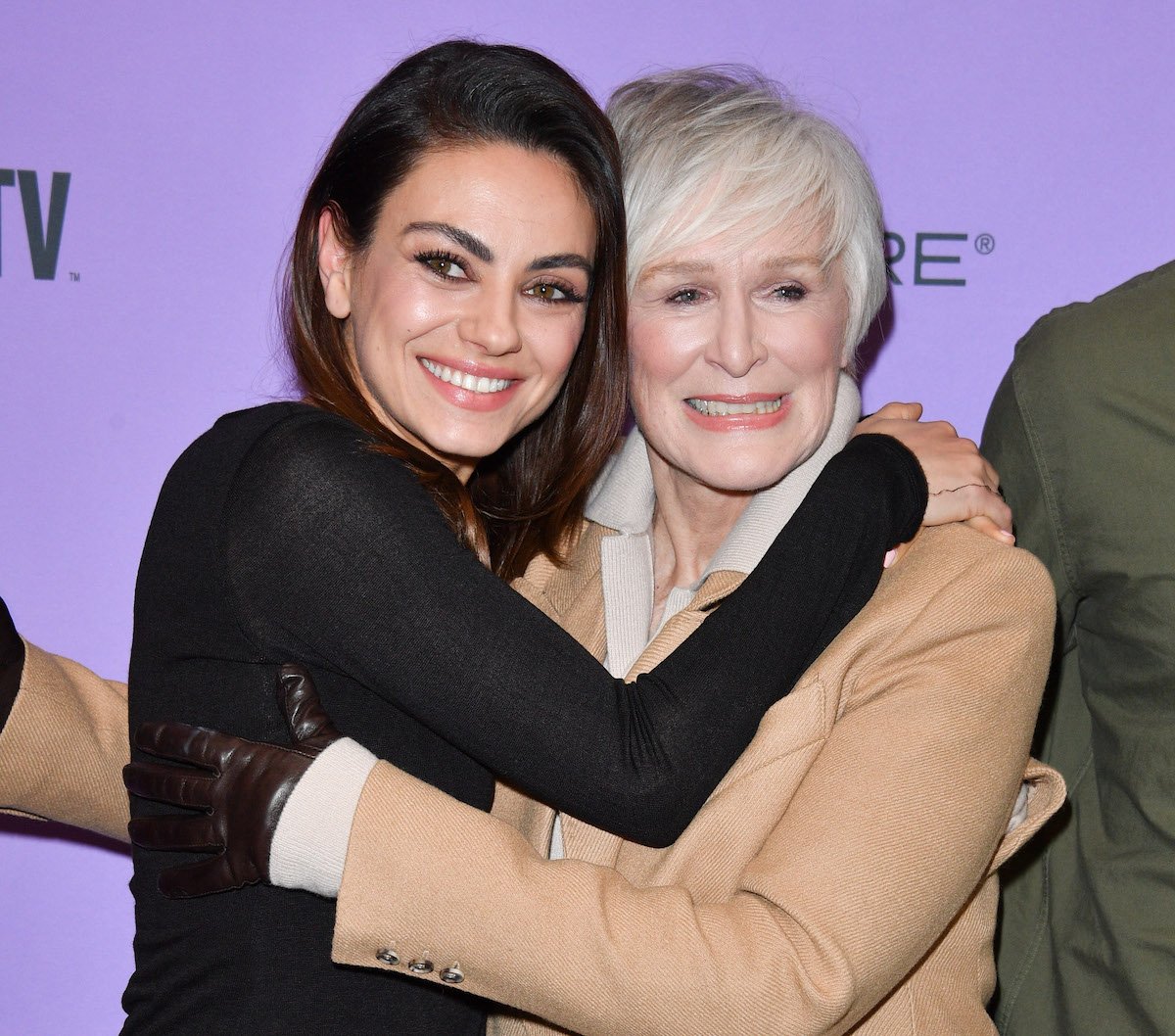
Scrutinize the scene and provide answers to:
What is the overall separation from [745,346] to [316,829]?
864 mm

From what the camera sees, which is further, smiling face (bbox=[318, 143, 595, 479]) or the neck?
the neck

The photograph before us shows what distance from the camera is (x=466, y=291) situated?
1.63m

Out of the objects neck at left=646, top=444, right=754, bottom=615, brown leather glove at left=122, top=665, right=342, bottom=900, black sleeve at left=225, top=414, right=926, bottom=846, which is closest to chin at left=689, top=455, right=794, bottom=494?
neck at left=646, top=444, right=754, bottom=615

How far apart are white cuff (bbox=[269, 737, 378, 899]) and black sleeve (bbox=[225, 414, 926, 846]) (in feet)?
0.38

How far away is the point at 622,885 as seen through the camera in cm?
143

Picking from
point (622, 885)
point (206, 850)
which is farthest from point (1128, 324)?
point (206, 850)

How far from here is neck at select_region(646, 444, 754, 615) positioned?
1967mm

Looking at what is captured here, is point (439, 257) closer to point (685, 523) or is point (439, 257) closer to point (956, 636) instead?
point (685, 523)

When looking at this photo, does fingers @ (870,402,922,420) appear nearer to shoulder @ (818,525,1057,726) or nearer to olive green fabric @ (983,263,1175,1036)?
olive green fabric @ (983,263,1175,1036)

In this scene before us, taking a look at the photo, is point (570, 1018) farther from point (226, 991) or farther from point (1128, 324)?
point (1128, 324)

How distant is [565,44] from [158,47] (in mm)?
681

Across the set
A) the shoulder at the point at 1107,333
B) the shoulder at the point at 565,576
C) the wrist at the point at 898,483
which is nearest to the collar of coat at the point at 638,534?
the shoulder at the point at 565,576

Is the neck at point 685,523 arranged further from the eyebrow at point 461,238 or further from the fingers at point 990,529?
the eyebrow at point 461,238

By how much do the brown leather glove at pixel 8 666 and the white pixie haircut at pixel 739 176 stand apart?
1.00 metres
